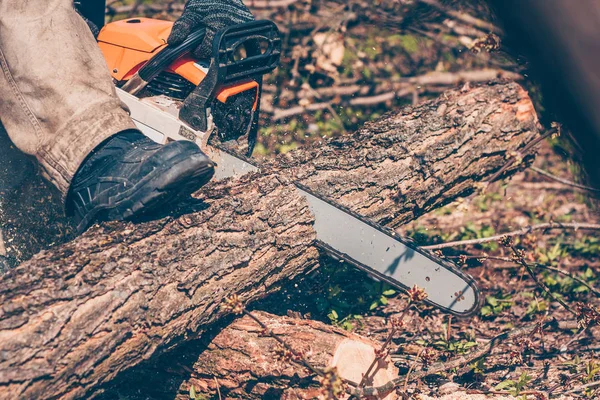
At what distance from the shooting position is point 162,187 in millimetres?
2078

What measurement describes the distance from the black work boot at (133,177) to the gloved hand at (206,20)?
545mm

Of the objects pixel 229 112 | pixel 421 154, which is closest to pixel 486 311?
pixel 421 154

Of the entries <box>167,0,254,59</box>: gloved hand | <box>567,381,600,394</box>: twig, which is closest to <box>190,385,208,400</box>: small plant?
<box>167,0,254,59</box>: gloved hand

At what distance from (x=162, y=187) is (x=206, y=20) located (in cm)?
96

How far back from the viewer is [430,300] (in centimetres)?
264

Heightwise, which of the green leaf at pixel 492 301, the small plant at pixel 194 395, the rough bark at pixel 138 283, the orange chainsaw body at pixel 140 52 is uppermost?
the orange chainsaw body at pixel 140 52

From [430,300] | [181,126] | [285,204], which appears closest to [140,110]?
[181,126]

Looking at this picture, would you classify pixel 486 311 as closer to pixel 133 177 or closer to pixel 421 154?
pixel 421 154

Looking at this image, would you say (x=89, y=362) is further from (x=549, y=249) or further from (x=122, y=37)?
(x=549, y=249)

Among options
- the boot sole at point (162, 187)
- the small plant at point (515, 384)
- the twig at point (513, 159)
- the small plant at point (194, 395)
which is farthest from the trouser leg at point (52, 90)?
the small plant at point (515, 384)

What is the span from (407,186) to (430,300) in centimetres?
59

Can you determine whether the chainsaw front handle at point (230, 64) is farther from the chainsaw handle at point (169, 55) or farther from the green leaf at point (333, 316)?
the green leaf at point (333, 316)

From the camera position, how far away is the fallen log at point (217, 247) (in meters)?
1.86

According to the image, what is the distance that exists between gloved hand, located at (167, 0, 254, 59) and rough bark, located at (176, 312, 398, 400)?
128 centimetres
